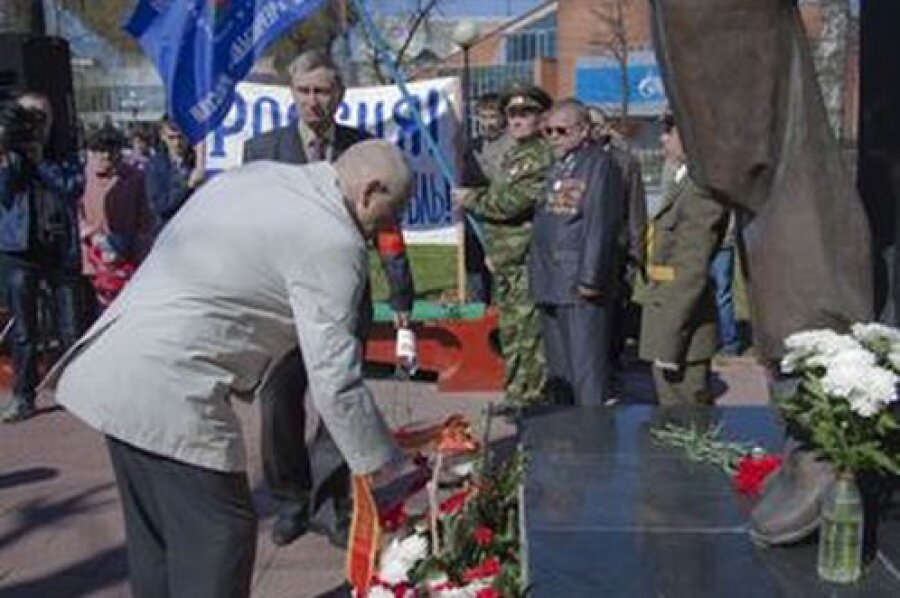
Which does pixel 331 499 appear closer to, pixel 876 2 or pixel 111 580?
pixel 111 580

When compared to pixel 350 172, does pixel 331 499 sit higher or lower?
lower

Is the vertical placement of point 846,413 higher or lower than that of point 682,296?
higher

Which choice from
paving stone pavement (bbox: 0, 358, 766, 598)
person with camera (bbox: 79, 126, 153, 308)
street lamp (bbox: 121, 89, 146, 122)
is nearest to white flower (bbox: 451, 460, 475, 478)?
paving stone pavement (bbox: 0, 358, 766, 598)

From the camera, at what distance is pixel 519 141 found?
6730mm

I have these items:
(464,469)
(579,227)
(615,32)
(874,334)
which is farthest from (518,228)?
(615,32)

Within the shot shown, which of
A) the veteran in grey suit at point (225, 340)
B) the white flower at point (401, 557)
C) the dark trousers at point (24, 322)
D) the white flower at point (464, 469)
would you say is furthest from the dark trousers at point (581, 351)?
the dark trousers at point (24, 322)

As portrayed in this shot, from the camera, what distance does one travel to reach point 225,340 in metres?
3.17

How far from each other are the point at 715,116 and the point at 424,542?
1348mm

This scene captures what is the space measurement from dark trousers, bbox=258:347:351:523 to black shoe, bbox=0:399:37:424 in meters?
2.80

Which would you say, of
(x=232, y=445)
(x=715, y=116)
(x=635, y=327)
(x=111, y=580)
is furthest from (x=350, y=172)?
(x=635, y=327)

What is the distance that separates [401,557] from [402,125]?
6.73 metres

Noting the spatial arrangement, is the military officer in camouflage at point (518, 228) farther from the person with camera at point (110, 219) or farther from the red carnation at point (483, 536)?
the red carnation at point (483, 536)

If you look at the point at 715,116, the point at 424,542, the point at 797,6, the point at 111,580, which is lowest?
the point at 111,580

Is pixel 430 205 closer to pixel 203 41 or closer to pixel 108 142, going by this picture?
pixel 108 142
